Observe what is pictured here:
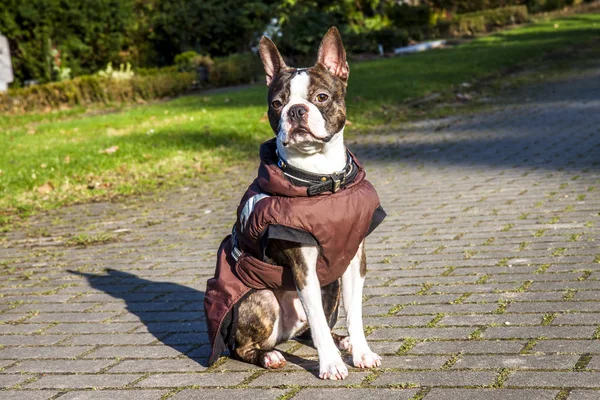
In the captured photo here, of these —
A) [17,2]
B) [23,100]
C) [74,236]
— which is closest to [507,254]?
[74,236]

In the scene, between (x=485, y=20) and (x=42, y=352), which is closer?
(x=42, y=352)

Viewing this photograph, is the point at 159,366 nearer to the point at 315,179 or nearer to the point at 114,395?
the point at 114,395

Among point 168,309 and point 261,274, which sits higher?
point 261,274

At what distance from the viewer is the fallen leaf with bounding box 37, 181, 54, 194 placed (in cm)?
1068

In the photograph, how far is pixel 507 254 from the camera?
21.5 ft

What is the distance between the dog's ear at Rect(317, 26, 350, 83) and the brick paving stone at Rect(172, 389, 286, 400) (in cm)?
168

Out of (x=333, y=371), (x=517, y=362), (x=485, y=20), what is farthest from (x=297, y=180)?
(x=485, y=20)

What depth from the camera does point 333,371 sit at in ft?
14.1

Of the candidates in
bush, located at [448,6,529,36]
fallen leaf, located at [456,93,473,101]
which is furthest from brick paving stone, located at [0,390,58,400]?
bush, located at [448,6,529,36]

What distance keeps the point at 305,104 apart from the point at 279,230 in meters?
0.64

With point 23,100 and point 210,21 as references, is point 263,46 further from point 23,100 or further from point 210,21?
point 210,21

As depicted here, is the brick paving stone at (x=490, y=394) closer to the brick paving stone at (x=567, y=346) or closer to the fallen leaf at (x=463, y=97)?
the brick paving stone at (x=567, y=346)

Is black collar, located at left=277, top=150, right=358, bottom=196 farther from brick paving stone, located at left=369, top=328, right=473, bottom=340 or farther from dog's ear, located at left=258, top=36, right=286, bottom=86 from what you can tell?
brick paving stone, located at left=369, top=328, right=473, bottom=340

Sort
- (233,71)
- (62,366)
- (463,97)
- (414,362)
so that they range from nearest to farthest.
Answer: (414,362), (62,366), (463,97), (233,71)
